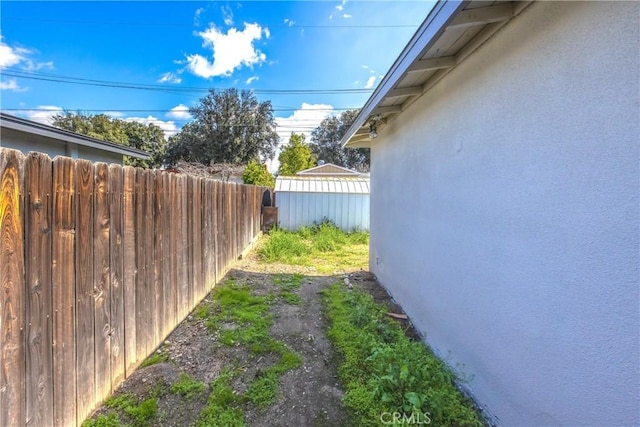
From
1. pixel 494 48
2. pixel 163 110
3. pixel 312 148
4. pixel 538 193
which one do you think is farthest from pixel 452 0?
pixel 312 148

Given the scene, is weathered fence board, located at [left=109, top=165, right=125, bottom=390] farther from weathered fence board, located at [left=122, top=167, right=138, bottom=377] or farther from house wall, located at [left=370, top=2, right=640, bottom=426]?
house wall, located at [left=370, top=2, right=640, bottom=426]

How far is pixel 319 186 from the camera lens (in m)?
11.1

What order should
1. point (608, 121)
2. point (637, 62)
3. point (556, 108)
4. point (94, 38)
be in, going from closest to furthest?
point (637, 62) → point (608, 121) → point (556, 108) → point (94, 38)

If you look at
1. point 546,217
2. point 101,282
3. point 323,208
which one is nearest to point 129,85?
point 323,208

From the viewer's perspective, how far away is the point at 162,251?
292 cm

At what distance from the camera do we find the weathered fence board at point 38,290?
1427 millimetres

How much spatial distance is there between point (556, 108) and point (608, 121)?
1.02 ft

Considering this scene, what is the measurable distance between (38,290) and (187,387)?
1.32m

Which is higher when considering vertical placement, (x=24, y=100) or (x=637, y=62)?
(x=24, y=100)

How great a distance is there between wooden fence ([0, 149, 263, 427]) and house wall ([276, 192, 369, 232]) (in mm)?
7483

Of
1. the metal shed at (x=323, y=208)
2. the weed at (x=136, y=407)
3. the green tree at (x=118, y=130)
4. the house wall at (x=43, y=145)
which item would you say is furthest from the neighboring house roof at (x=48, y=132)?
the green tree at (x=118, y=130)

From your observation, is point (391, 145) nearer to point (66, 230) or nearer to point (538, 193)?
point (538, 193)

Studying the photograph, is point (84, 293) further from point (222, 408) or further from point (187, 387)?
point (222, 408)

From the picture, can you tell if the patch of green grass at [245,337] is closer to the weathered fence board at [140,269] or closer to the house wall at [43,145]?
the weathered fence board at [140,269]
